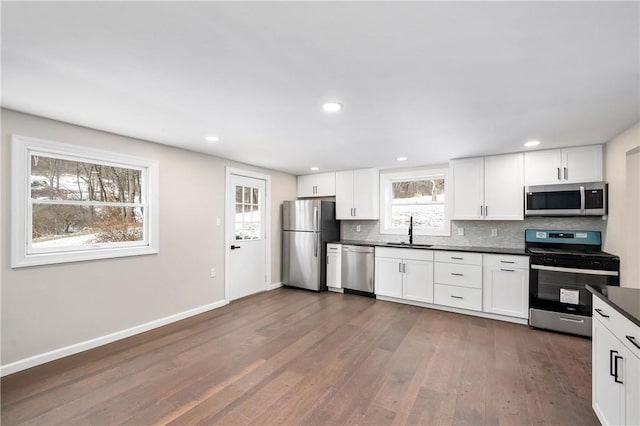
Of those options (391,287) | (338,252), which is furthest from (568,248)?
(338,252)

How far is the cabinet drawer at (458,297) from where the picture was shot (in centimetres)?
379

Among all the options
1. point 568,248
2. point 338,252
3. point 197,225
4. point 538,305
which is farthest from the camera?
point 338,252

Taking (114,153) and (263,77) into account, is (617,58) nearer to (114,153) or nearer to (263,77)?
(263,77)

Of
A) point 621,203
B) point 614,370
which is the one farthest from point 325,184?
point 614,370

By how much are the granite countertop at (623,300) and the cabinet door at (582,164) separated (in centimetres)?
221

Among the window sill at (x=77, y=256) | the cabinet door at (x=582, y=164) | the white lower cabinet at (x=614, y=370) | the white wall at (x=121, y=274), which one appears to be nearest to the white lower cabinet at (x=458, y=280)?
the cabinet door at (x=582, y=164)

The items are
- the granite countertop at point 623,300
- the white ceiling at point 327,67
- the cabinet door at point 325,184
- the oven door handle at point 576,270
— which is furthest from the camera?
the cabinet door at point 325,184

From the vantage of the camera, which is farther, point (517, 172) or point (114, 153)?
point (517, 172)

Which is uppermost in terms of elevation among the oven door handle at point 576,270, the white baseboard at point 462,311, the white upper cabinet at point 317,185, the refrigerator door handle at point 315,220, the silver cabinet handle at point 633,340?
the white upper cabinet at point 317,185

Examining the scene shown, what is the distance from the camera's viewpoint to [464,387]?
2.20 metres

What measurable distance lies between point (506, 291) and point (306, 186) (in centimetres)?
377

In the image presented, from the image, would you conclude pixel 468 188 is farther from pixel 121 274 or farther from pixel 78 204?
pixel 78 204

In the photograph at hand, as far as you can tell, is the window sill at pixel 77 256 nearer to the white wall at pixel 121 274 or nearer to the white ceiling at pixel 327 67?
the white wall at pixel 121 274

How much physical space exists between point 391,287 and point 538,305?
1.85 metres
